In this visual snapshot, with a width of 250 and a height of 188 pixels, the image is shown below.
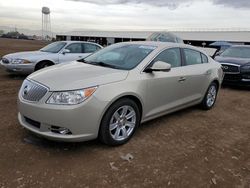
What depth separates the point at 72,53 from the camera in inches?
397

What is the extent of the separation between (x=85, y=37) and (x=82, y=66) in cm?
7685

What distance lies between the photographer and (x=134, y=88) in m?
4.13

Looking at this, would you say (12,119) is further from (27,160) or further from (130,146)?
(130,146)

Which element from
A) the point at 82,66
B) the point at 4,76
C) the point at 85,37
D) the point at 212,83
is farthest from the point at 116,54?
the point at 85,37

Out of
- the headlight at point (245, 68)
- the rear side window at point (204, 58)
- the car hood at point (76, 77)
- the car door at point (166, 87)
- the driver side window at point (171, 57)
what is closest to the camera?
the car hood at point (76, 77)

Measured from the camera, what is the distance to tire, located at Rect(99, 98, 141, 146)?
3.85m

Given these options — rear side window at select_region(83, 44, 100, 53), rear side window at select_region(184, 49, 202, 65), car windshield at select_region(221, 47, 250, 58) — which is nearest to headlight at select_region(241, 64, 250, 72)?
car windshield at select_region(221, 47, 250, 58)

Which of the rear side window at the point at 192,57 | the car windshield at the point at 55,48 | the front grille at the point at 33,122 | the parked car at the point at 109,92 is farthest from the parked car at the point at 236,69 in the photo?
the front grille at the point at 33,122

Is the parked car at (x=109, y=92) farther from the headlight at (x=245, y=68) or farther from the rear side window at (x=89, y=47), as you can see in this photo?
the rear side window at (x=89, y=47)

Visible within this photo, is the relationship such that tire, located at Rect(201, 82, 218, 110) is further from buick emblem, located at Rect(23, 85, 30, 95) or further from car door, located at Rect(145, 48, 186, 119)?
buick emblem, located at Rect(23, 85, 30, 95)

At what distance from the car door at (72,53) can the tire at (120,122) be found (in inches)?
231

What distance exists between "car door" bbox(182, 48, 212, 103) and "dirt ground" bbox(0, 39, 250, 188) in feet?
2.24

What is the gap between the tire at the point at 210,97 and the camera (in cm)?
632

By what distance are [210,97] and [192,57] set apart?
1305mm
